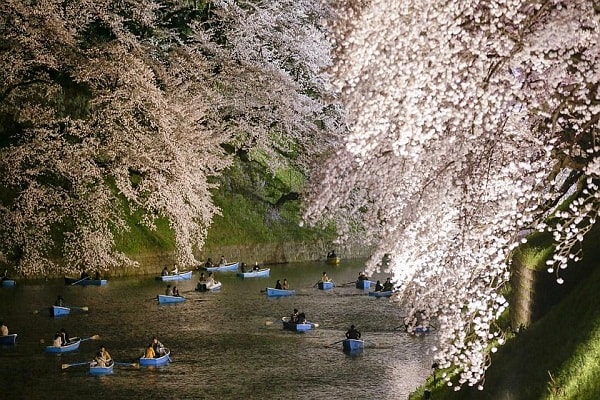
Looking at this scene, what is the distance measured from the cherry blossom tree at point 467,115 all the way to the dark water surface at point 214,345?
24.4 ft

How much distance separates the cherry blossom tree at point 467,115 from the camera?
10.5 metres

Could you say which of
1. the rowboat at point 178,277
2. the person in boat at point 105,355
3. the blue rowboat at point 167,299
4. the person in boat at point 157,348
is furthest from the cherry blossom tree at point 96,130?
the person in boat at point 105,355

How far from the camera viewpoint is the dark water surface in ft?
67.6

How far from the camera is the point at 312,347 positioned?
25516mm

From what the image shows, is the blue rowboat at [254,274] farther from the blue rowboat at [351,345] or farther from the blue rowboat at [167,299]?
the blue rowboat at [351,345]

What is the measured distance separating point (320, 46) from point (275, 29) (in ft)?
7.97

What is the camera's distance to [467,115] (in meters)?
11.3

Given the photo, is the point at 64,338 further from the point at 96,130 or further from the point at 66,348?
the point at 96,130

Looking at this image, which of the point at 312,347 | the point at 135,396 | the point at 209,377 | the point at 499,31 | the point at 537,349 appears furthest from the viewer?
the point at 312,347

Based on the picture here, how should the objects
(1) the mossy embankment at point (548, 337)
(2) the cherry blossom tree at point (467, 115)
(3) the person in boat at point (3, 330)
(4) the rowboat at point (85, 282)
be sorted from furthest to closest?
(4) the rowboat at point (85, 282) < (3) the person in boat at point (3, 330) < (1) the mossy embankment at point (548, 337) < (2) the cherry blossom tree at point (467, 115)

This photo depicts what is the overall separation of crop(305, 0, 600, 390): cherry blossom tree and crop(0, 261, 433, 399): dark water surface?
7451mm

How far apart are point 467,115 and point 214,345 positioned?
50.7 ft

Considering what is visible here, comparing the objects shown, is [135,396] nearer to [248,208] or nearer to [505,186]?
[505,186]

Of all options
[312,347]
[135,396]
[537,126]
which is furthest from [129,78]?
[537,126]
